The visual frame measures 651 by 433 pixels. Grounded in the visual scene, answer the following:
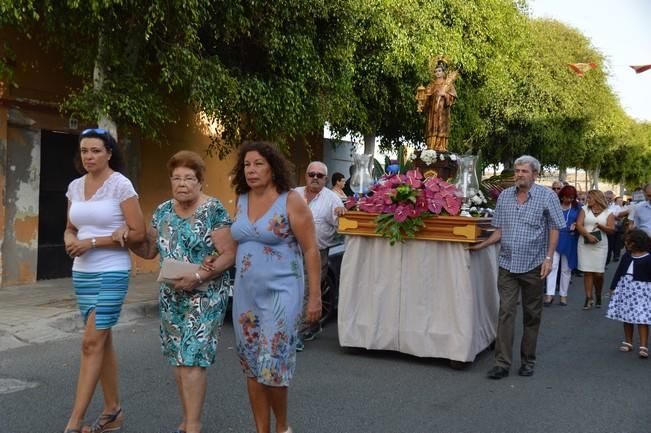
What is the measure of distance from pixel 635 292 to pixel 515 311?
6.78 feet

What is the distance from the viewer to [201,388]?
4090 millimetres

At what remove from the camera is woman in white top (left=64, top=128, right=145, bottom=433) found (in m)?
4.18

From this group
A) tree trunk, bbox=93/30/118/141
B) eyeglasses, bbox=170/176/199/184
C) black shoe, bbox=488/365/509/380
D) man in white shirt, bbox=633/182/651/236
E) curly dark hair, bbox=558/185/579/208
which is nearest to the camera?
eyeglasses, bbox=170/176/199/184

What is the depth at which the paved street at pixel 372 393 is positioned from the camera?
4844 millimetres

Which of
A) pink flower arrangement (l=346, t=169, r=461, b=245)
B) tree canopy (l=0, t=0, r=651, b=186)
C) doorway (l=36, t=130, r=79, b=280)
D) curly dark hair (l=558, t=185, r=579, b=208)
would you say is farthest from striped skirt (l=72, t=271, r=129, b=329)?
curly dark hair (l=558, t=185, r=579, b=208)

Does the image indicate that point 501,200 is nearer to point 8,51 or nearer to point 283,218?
point 283,218

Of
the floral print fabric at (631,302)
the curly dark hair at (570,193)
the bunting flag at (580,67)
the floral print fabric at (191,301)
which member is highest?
the bunting flag at (580,67)

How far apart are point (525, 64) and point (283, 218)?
83.3 feet

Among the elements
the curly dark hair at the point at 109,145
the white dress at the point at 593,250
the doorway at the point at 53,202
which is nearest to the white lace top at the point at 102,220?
the curly dark hair at the point at 109,145

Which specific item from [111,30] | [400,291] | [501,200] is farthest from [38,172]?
[501,200]

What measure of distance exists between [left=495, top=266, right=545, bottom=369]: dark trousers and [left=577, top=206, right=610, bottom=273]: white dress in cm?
471

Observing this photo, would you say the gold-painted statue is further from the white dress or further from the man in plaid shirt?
the white dress

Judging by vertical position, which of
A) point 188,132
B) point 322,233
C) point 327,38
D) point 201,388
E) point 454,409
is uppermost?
point 327,38

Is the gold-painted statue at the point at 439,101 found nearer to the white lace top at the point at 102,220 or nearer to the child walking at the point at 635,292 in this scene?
the child walking at the point at 635,292
